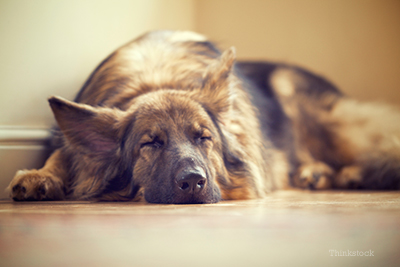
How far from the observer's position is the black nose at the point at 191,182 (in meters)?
1.64

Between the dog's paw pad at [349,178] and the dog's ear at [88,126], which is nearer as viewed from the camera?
the dog's ear at [88,126]

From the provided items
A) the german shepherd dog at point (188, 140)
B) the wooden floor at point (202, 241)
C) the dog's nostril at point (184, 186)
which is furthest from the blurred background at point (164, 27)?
the wooden floor at point (202, 241)

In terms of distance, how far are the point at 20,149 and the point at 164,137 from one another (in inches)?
40.6

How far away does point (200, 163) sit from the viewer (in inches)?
68.3

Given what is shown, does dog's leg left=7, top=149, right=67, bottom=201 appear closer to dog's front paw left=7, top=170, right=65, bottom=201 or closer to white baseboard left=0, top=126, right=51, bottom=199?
dog's front paw left=7, top=170, right=65, bottom=201

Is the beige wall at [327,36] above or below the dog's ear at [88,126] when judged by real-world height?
above

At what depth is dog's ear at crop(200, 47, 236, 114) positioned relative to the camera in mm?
2156

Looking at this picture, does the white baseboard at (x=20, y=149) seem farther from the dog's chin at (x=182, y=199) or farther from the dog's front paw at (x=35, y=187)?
the dog's chin at (x=182, y=199)

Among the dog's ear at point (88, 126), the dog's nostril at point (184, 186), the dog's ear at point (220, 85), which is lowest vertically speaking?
the dog's nostril at point (184, 186)

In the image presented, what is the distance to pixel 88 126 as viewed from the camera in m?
1.99

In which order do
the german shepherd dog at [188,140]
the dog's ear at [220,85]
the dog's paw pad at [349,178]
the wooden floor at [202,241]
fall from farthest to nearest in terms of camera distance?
the dog's paw pad at [349,178] < the dog's ear at [220,85] < the german shepherd dog at [188,140] < the wooden floor at [202,241]

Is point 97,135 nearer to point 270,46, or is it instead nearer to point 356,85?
point 270,46

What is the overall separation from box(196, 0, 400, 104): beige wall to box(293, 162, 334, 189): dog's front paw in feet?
3.76

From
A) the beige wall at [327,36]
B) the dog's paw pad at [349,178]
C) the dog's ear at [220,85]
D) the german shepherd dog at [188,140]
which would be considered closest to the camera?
the german shepherd dog at [188,140]
